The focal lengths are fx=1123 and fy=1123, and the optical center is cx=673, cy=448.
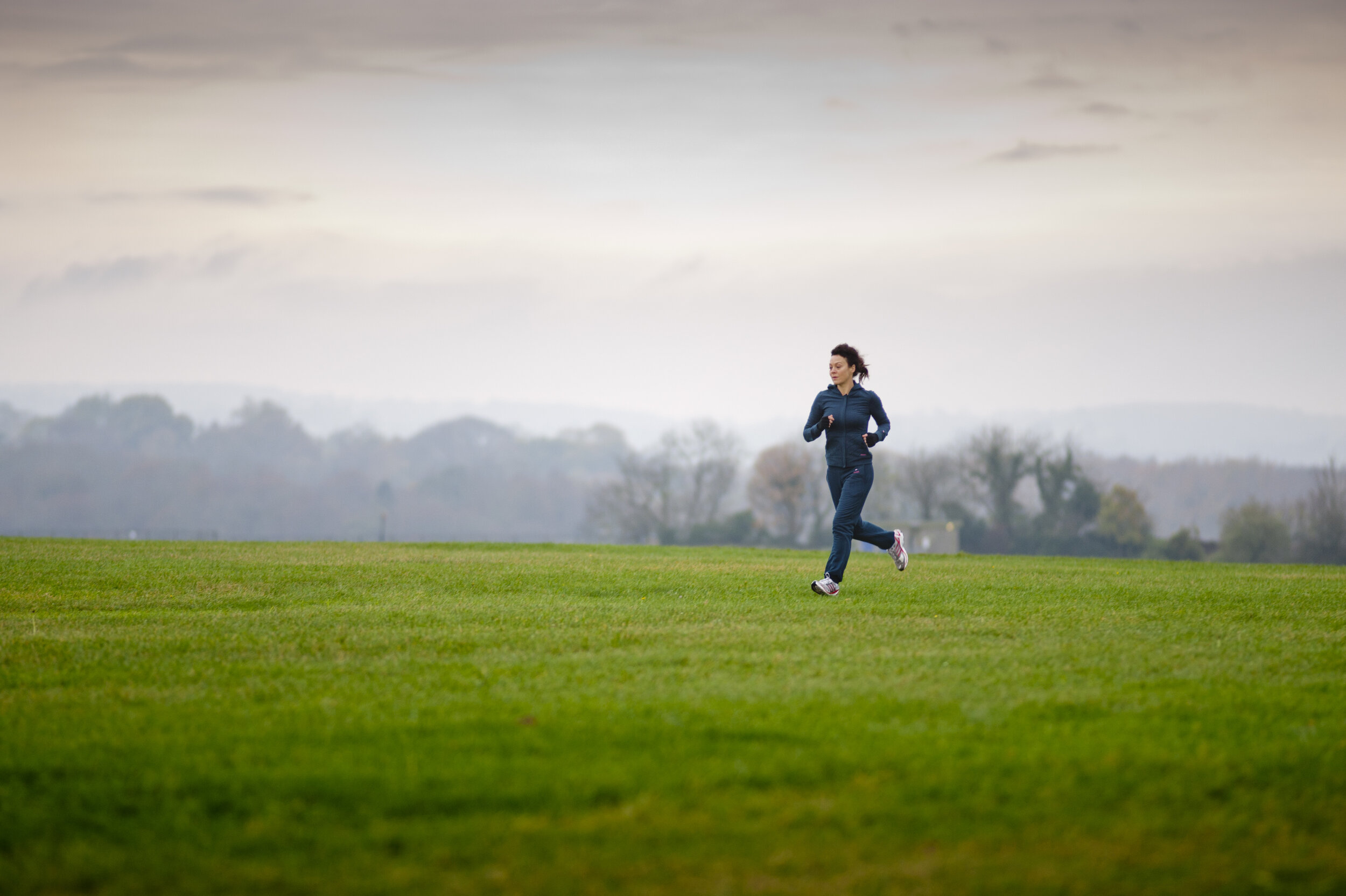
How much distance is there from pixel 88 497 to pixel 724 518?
112530mm

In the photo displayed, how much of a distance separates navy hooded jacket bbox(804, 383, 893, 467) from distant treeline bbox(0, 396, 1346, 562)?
145 feet

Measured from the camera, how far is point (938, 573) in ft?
51.1

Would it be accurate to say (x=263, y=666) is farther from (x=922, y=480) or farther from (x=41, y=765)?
(x=922, y=480)

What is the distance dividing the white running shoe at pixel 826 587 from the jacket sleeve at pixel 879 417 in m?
1.63

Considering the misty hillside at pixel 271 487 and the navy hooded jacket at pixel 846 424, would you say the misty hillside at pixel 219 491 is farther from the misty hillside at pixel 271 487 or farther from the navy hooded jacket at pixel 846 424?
the navy hooded jacket at pixel 846 424

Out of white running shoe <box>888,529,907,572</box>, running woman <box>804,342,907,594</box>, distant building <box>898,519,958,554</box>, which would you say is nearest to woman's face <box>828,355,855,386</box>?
running woman <box>804,342,907,594</box>

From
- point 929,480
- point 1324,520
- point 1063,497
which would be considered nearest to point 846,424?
point 1063,497

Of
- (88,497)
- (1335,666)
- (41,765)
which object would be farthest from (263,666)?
(88,497)

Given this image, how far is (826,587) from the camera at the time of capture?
39.5 feet

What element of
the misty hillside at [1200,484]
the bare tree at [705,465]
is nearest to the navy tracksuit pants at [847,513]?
the bare tree at [705,465]

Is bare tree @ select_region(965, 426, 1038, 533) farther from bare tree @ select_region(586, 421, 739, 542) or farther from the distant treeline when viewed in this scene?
bare tree @ select_region(586, 421, 739, 542)

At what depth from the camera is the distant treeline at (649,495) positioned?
85.2m

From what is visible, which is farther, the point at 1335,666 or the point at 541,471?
the point at 541,471

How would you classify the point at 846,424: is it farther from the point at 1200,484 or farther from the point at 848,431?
the point at 1200,484
